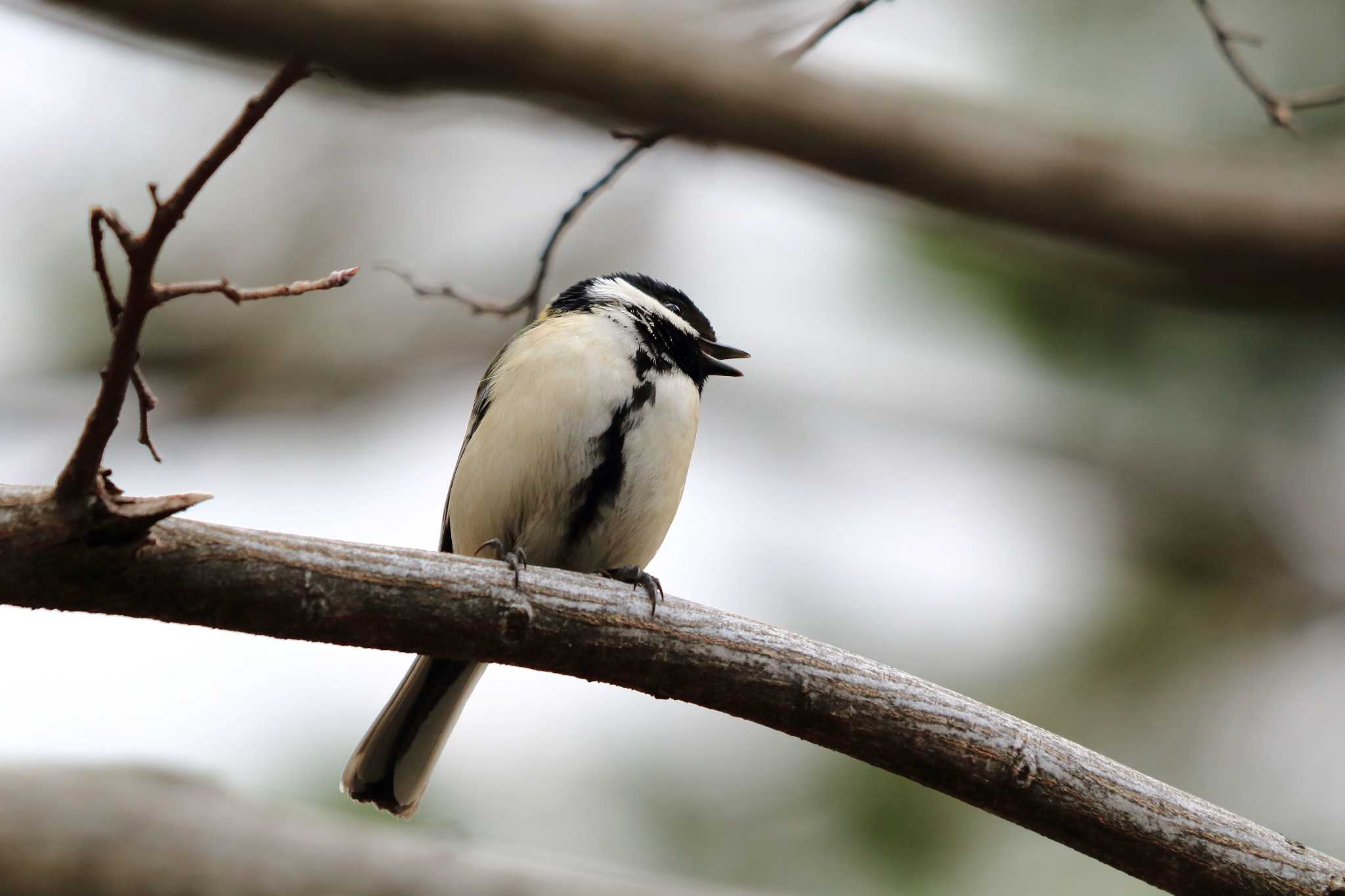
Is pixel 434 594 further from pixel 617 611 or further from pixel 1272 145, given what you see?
pixel 1272 145

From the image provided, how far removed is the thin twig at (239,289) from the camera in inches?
77.8

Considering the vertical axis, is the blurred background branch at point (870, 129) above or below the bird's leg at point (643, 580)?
above

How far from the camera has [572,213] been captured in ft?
12.3

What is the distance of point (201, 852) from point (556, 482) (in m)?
2.02

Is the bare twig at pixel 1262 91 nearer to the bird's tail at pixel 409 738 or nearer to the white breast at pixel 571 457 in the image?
the white breast at pixel 571 457

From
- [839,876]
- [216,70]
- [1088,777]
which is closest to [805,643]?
[1088,777]

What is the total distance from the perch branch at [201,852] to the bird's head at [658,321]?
1.98 meters

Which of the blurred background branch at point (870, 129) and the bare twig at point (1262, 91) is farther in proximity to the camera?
the bare twig at point (1262, 91)

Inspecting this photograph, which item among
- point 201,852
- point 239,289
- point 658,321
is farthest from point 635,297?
point 201,852

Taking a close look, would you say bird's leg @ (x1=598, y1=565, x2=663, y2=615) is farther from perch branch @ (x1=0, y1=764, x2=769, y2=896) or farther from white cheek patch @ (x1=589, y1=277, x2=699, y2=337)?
perch branch @ (x1=0, y1=764, x2=769, y2=896)

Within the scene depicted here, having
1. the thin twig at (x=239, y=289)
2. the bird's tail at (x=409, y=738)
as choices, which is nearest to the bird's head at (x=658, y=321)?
the bird's tail at (x=409, y=738)

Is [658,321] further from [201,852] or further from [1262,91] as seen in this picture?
[201,852]

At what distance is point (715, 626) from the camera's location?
276 cm

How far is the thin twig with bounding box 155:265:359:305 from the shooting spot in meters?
1.98
